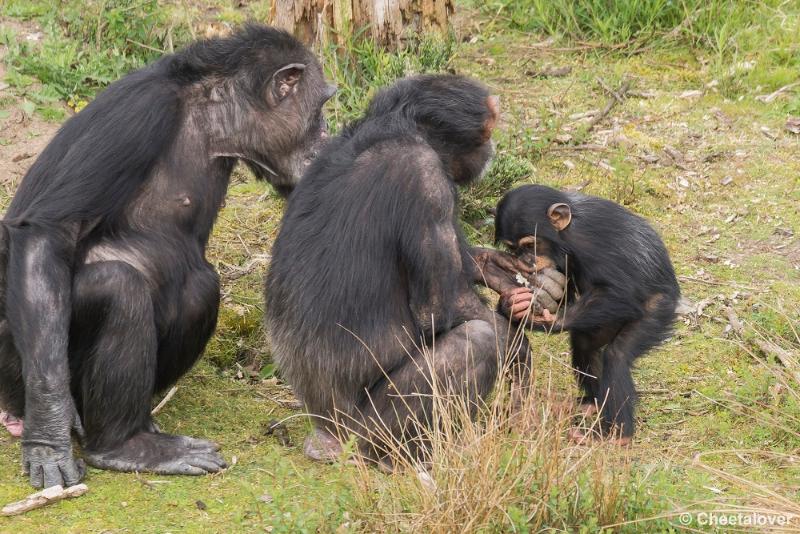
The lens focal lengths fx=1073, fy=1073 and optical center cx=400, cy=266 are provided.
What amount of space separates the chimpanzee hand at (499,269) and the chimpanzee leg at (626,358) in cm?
57

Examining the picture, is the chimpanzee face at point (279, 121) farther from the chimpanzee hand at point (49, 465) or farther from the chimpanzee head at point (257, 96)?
the chimpanzee hand at point (49, 465)

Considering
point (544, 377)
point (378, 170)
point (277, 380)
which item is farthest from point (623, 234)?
point (277, 380)

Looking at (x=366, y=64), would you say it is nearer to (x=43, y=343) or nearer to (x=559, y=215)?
(x=559, y=215)

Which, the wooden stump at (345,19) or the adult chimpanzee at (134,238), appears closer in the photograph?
the adult chimpanzee at (134,238)

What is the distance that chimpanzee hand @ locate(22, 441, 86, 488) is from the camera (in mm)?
4641

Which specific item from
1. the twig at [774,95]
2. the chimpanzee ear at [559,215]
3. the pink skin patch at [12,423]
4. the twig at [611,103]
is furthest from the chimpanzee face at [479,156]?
the twig at [774,95]

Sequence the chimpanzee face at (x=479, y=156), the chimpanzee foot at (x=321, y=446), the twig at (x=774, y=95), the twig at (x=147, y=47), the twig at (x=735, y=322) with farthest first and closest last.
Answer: the twig at (x=774, y=95), the twig at (x=147, y=47), the twig at (x=735, y=322), the chimpanzee face at (x=479, y=156), the chimpanzee foot at (x=321, y=446)

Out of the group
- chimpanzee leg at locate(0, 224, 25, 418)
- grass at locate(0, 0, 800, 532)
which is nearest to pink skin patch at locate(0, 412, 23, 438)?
chimpanzee leg at locate(0, 224, 25, 418)

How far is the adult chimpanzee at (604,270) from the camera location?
5355 mm

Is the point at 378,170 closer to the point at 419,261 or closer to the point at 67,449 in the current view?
the point at 419,261

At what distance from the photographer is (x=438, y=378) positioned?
4.78m

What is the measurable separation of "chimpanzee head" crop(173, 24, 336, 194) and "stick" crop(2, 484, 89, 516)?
1747mm

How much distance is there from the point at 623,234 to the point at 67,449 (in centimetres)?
284

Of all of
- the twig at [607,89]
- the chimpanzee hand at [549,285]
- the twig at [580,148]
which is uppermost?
the twig at [607,89]
